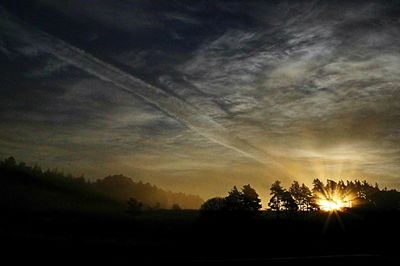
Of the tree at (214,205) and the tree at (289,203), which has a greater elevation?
the tree at (289,203)

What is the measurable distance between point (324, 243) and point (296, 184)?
400ft

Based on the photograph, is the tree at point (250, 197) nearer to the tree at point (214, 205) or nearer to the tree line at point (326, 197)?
the tree line at point (326, 197)

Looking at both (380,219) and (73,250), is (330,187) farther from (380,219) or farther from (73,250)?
(73,250)

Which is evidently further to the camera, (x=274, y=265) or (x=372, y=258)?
(x=372, y=258)

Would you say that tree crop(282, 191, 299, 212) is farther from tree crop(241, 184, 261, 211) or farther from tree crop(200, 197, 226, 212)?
tree crop(200, 197, 226, 212)

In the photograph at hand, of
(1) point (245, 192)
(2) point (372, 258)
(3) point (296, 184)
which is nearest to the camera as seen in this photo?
(2) point (372, 258)

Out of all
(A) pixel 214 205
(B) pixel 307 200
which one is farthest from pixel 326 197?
(A) pixel 214 205

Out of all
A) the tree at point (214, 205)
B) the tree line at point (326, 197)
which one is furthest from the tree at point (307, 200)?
the tree at point (214, 205)

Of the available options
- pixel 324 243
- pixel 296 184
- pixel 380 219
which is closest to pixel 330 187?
pixel 296 184

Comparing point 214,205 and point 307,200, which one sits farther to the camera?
point 307,200

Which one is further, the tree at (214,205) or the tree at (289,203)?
the tree at (289,203)

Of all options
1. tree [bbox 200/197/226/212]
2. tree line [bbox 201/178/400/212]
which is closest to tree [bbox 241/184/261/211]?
tree line [bbox 201/178/400/212]

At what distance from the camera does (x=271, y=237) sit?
164 feet

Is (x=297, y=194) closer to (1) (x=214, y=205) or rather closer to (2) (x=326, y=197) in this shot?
(2) (x=326, y=197)
